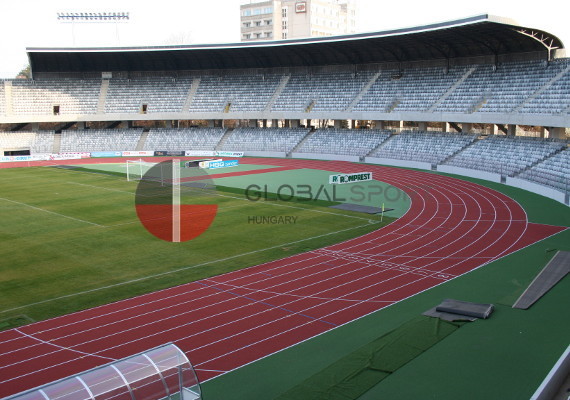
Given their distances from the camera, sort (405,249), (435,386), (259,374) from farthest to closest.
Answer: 1. (405,249)
2. (259,374)
3. (435,386)

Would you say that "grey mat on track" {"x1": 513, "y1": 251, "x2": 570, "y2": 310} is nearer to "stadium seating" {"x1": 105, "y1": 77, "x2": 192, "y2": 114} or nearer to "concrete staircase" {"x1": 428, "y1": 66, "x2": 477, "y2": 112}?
"concrete staircase" {"x1": 428, "y1": 66, "x2": 477, "y2": 112}

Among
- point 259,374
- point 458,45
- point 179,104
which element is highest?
point 458,45

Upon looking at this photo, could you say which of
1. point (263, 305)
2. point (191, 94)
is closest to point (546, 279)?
point (263, 305)

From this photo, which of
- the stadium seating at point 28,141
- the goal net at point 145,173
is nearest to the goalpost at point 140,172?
the goal net at point 145,173

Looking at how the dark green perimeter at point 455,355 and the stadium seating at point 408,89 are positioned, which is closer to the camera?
the dark green perimeter at point 455,355

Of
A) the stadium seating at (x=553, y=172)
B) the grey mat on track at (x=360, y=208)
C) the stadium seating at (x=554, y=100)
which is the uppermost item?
the stadium seating at (x=554, y=100)

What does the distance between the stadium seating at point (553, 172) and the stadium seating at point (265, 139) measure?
28.4m

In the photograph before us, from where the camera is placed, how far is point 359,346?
12469mm

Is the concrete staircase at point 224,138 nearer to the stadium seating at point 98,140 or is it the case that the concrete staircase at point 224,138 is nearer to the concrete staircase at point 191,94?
the concrete staircase at point 191,94

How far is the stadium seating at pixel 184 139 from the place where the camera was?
63.7m

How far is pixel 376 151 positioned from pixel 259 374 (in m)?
42.3

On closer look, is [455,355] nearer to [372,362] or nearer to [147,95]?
[372,362]

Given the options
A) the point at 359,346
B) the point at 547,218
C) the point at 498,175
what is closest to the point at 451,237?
the point at 547,218

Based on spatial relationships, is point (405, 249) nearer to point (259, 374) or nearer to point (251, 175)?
point (259, 374)
